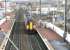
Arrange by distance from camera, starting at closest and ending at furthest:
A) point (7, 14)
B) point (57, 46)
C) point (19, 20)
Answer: point (57, 46)
point (7, 14)
point (19, 20)

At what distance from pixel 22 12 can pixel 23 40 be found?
4.06 metres

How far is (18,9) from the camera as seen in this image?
10867 mm

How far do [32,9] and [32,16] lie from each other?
1.37 ft

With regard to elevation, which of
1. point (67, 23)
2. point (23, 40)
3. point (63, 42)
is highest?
point (67, 23)

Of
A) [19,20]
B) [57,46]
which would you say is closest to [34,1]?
[19,20]

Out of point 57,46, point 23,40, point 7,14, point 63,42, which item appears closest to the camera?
point 57,46

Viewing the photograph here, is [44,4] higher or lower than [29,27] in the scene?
higher

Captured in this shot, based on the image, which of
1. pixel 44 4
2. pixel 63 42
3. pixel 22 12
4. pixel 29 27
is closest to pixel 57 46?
pixel 63 42

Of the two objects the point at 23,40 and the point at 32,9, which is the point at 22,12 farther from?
the point at 23,40

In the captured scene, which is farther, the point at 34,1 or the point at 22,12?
the point at 22,12

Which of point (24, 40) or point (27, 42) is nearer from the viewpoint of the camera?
point (27, 42)

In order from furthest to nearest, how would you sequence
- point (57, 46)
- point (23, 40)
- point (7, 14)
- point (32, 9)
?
point (32, 9)
point (7, 14)
point (23, 40)
point (57, 46)

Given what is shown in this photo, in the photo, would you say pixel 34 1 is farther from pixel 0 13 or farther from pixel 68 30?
pixel 68 30

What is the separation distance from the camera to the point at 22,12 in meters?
11.2
